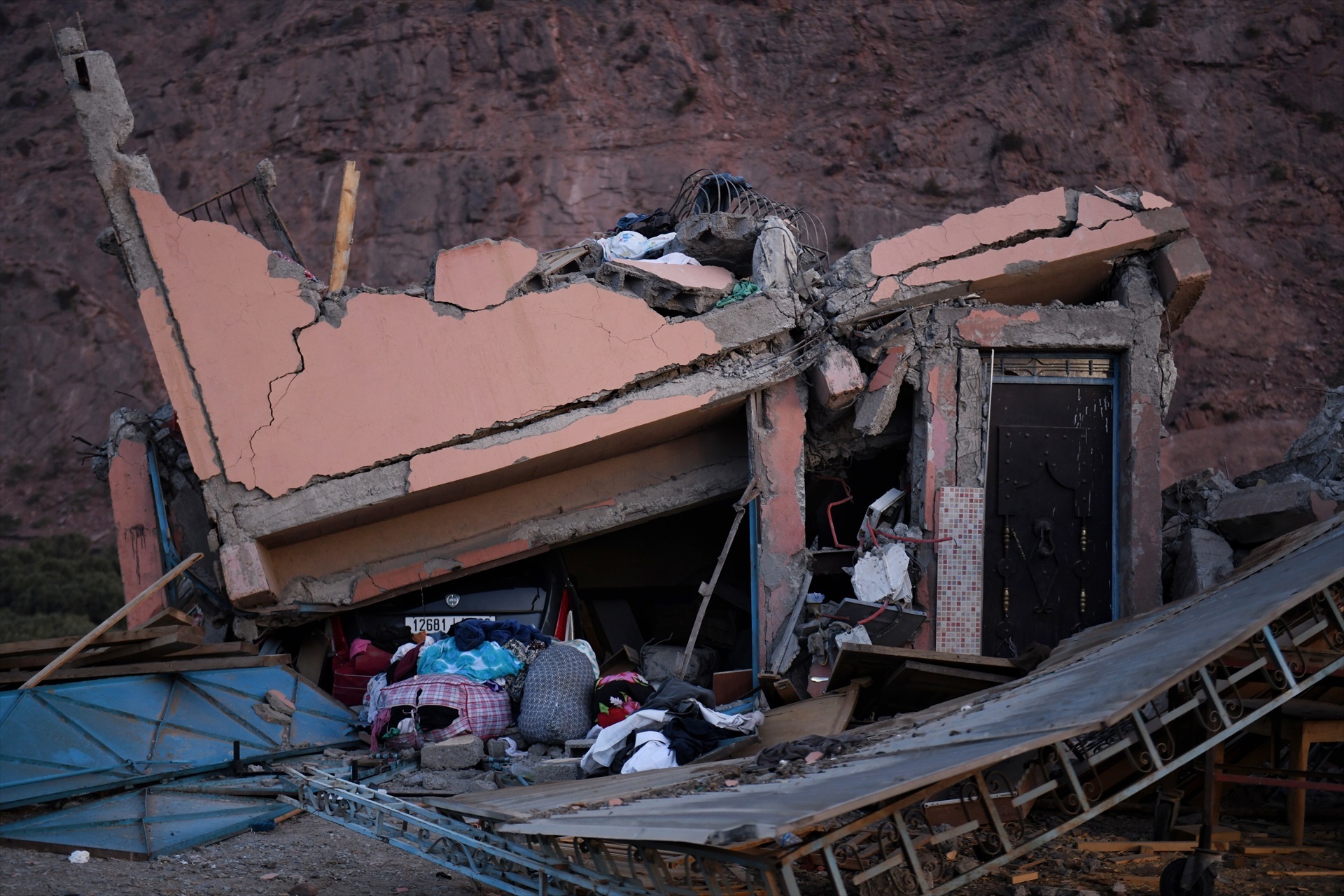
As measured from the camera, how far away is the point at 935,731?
409 centimetres

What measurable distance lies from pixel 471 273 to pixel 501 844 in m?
4.50

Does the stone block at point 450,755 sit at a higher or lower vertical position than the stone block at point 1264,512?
lower

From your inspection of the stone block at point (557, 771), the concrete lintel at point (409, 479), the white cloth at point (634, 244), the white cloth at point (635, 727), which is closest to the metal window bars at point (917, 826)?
the stone block at point (557, 771)

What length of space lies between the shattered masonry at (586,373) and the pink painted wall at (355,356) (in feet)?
0.05

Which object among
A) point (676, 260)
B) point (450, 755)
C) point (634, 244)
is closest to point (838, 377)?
point (676, 260)

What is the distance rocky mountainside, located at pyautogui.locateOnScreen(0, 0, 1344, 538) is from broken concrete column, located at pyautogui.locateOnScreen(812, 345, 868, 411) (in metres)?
12.7

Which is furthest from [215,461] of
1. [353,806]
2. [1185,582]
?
[1185,582]

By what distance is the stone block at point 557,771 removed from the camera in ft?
21.5

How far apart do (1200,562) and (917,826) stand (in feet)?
13.9

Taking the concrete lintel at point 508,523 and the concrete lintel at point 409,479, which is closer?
the concrete lintel at point 409,479

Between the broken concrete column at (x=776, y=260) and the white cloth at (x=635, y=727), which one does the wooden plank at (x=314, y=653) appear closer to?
the white cloth at (x=635, y=727)

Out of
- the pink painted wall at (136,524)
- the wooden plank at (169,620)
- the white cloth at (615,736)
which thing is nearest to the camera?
the white cloth at (615,736)

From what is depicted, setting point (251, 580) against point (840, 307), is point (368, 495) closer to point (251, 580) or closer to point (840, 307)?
point (251, 580)

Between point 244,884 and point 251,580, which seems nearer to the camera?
point 244,884
